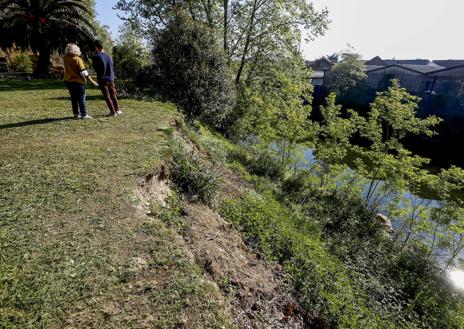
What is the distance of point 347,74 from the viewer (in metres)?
35.3

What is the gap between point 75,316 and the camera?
2.23 metres

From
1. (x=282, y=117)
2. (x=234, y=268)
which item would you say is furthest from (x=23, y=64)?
(x=234, y=268)

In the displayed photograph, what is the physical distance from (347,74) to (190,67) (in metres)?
32.2

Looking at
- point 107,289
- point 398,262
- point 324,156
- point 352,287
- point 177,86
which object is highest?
point 177,86

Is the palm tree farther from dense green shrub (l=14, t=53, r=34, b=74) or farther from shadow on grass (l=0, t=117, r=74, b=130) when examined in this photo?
shadow on grass (l=0, t=117, r=74, b=130)

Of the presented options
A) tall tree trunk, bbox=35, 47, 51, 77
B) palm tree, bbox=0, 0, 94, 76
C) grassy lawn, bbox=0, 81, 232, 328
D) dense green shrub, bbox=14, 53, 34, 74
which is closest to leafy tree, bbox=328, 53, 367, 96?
palm tree, bbox=0, 0, 94, 76

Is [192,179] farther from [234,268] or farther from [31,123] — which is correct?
[31,123]

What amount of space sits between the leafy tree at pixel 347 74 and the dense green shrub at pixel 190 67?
93.2 ft

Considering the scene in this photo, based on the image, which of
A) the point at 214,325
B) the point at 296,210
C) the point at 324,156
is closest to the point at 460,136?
the point at 324,156

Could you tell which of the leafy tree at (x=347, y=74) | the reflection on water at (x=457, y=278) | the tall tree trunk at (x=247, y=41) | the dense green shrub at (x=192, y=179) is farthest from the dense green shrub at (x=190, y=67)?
the leafy tree at (x=347, y=74)

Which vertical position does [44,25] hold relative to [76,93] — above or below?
above

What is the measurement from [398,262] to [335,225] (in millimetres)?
2034

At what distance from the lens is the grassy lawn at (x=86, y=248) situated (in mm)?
2318

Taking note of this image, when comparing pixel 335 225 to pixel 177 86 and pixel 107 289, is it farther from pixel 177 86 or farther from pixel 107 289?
pixel 107 289
